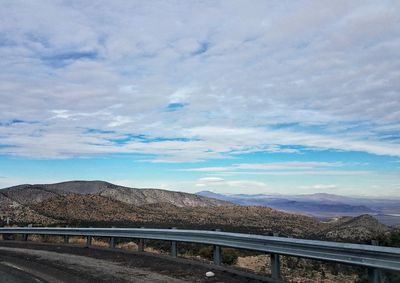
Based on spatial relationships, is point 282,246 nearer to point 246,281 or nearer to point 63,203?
point 246,281

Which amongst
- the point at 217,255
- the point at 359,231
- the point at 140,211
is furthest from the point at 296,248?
the point at 140,211

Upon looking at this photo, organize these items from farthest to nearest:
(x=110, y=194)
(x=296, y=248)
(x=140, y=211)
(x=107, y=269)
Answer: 1. (x=110, y=194)
2. (x=140, y=211)
3. (x=107, y=269)
4. (x=296, y=248)

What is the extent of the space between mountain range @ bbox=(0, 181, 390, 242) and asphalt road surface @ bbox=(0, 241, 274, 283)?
16492mm

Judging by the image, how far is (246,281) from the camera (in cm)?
953

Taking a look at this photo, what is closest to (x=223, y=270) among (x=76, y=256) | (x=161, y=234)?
(x=161, y=234)

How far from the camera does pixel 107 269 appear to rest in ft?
38.7

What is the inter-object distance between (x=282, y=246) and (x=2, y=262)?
9.78 m

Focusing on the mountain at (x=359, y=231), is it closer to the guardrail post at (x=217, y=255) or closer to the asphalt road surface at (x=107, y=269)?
the guardrail post at (x=217, y=255)

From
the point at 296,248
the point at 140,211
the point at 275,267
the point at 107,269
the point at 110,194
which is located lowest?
the point at 107,269

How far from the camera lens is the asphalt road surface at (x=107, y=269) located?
10.2 meters

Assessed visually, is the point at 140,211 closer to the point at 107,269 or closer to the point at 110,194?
the point at 110,194

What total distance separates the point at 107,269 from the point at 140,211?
55.7 m

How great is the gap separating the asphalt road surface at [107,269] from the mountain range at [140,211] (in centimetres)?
1649

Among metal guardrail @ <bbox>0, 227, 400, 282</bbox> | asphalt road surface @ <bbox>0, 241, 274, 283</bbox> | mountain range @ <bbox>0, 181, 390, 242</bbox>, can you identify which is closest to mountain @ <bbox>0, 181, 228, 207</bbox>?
mountain range @ <bbox>0, 181, 390, 242</bbox>
